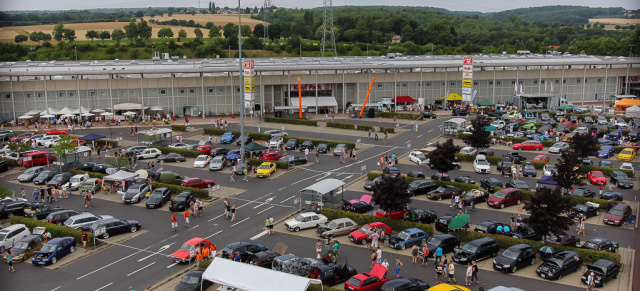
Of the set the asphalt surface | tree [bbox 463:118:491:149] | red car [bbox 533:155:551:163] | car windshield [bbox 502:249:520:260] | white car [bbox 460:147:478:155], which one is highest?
tree [bbox 463:118:491:149]

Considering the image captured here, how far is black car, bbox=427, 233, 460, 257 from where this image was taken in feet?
90.2

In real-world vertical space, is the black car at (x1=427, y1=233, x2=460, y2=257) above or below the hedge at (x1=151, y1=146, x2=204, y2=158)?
below

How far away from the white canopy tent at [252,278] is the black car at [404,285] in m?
3.40

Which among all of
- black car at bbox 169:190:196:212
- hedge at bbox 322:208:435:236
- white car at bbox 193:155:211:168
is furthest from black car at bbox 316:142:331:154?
hedge at bbox 322:208:435:236

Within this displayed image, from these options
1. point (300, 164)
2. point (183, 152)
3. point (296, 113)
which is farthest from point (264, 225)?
point (296, 113)

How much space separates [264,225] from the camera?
32406mm

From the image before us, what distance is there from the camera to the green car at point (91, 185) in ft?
126

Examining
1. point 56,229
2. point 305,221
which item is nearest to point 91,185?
point 56,229

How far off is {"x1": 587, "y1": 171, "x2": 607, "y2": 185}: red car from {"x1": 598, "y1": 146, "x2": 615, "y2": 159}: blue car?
8.07m

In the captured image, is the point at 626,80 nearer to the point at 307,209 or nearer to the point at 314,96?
the point at 314,96

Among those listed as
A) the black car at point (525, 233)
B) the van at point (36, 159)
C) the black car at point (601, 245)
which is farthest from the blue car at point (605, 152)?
the van at point (36, 159)

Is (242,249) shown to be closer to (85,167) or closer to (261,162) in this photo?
(261,162)

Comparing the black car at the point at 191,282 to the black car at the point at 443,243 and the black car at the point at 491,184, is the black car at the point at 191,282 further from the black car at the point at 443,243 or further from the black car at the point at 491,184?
the black car at the point at 491,184

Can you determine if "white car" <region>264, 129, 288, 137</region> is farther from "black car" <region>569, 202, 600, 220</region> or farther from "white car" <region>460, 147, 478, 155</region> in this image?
"black car" <region>569, 202, 600, 220</region>
